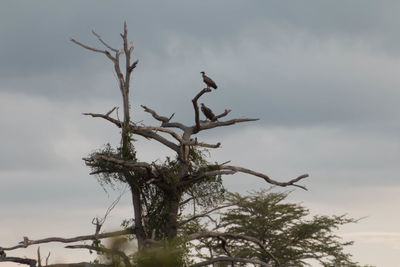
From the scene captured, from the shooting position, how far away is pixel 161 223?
1991cm

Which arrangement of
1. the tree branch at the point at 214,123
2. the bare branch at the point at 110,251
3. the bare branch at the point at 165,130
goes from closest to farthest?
the bare branch at the point at 110,251
the bare branch at the point at 165,130
the tree branch at the point at 214,123

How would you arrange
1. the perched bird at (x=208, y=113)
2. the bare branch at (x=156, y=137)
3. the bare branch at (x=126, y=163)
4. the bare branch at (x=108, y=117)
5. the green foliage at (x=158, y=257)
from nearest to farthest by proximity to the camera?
1. the green foliage at (x=158, y=257)
2. the bare branch at (x=126, y=163)
3. the bare branch at (x=108, y=117)
4. the bare branch at (x=156, y=137)
5. the perched bird at (x=208, y=113)

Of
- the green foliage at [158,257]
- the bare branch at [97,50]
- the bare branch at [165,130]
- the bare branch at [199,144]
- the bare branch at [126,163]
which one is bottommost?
the green foliage at [158,257]

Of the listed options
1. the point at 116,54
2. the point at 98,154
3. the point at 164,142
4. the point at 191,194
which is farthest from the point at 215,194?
the point at 116,54

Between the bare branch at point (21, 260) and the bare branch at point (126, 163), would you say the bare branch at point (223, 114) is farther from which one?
the bare branch at point (21, 260)

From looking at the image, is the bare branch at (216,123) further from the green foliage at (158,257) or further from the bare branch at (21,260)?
the bare branch at (21,260)

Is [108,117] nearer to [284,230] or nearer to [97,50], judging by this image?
[97,50]

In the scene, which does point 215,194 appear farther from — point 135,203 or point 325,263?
point 325,263

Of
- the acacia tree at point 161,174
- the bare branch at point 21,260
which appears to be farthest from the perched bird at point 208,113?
the bare branch at point 21,260

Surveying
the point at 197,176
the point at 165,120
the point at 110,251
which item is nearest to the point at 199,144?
the point at 197,176

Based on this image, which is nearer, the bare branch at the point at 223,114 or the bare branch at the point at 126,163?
the bare branch at the point at 126,163

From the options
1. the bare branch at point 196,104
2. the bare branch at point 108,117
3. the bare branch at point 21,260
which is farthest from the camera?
the bare branch at point 108,117

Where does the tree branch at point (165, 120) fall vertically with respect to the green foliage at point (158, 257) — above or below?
above

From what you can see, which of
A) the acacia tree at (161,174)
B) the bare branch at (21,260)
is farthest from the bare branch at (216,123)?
the bare branch at (21,260)
